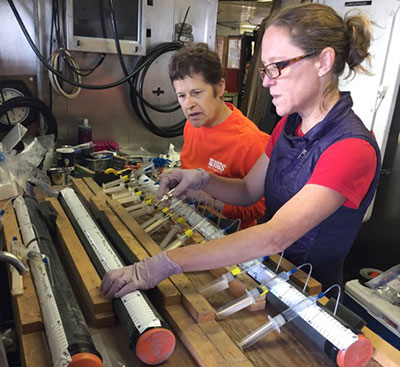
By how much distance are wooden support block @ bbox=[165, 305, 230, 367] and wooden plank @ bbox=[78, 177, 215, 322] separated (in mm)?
21

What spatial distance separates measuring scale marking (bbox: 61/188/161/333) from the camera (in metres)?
0.76

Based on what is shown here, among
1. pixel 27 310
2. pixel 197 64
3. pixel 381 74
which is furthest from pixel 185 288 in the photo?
pixel 381 74

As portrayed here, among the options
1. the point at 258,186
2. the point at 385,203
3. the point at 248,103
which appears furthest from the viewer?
the point at 248,103

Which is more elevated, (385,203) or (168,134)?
(168,134)

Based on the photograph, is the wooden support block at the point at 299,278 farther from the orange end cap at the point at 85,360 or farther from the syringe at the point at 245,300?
the orange end cap at the point at 85,360

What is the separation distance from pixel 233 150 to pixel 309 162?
2.19 feet

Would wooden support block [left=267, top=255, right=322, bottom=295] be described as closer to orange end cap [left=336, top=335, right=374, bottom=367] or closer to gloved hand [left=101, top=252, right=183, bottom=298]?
orange end cap [left=336, top=335, right=374, bottom=367]

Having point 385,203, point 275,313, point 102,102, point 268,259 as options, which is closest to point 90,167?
point 102,102

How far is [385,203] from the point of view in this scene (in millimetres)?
2863

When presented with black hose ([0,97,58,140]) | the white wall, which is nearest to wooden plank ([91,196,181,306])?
black hose ([0,97,58,140])

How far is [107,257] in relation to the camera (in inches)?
39.6

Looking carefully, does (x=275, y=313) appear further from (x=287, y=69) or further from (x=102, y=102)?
(x=102, y=102)

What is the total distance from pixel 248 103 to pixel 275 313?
333cm

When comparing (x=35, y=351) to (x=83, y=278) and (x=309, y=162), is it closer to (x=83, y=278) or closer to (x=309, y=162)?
(x=83, y=278)
